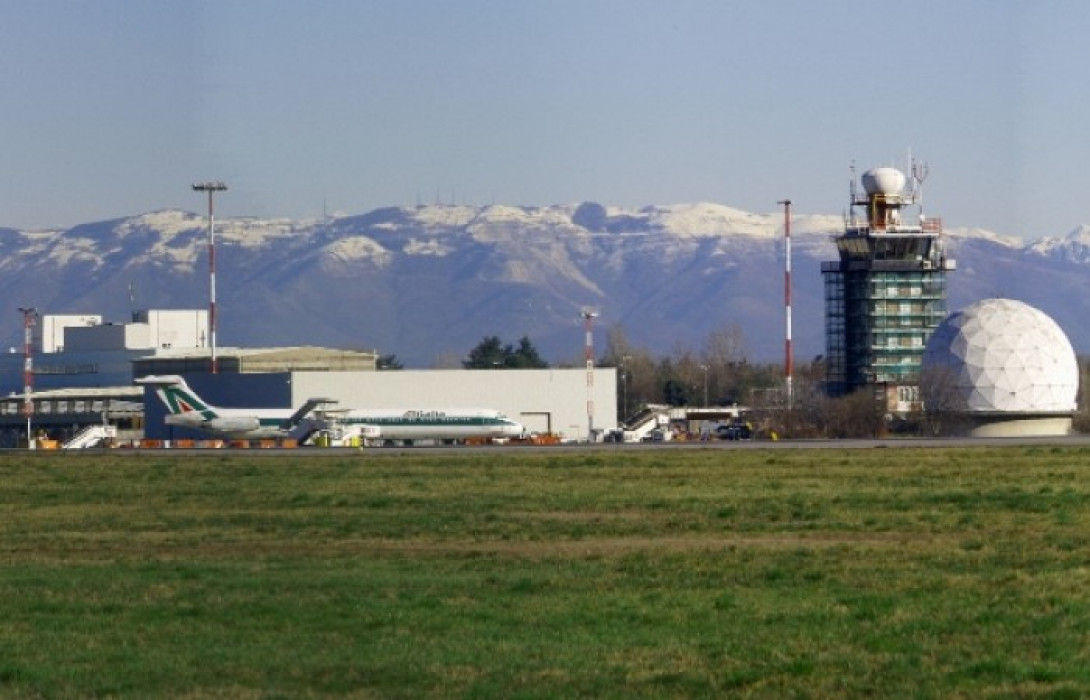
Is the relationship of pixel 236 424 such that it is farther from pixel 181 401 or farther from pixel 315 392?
pixel 315 392

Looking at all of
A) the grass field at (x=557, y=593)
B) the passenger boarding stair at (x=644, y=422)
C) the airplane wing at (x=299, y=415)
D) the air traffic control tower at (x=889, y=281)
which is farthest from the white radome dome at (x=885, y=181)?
the grass field at (x=557, y=593)

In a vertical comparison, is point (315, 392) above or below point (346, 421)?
above

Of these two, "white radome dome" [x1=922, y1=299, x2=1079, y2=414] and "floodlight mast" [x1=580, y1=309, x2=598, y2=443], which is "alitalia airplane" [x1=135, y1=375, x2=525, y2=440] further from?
"white radome dome" [x1=922, y1=299, x2=1079, y2=414]

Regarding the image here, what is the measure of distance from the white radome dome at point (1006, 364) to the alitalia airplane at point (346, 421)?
84.8 feet

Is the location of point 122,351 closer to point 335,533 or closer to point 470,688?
point 335,533

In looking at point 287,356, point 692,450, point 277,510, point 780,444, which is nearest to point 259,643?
point 277,510

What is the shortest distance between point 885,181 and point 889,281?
24.0 feet

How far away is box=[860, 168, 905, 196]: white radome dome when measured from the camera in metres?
138

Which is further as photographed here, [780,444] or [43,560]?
[780,444]

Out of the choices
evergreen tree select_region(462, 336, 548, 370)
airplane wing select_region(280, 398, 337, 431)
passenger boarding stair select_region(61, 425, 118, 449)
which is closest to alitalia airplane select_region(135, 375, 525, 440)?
airplane wing select_region(280, 398, 337, 431)

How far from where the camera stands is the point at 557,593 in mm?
25562

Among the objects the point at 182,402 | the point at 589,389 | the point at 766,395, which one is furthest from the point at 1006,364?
the point at 182,402

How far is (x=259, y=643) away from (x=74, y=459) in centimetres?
6160

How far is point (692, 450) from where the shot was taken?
78.8m
